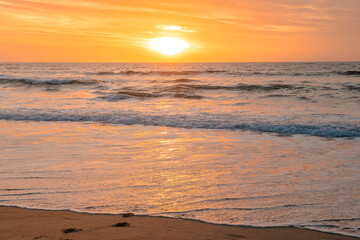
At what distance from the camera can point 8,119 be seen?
39.0 ft

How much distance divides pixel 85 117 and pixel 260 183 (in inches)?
332

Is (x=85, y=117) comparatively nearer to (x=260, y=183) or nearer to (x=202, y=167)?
(x=202, y=167)

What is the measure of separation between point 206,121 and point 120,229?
7637 mm

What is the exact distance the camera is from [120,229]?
3.58m

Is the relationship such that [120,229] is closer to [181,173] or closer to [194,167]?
[181,173]


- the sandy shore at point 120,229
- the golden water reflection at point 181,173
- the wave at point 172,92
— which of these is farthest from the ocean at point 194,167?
the wave at point 172,92

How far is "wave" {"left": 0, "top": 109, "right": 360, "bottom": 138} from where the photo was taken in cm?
950

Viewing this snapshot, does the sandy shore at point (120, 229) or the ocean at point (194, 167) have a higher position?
the ocean at point (194, 167)

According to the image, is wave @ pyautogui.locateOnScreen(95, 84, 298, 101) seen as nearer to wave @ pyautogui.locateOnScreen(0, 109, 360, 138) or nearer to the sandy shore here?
wave @ pyautogui.locateOnScreen(0, 109, 360, 138)

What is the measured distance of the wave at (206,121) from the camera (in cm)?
950

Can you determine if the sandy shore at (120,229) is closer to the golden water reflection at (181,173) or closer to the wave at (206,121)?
the golden water reflection at (181,173)

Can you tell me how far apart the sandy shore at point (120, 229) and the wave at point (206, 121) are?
618 centimetres

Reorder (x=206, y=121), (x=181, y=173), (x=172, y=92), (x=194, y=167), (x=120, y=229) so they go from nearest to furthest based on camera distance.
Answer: (x=120, y=229) → (x=181, y=173) → (x=194, y=167) → (x=206, y=121) → (x=172, y=92)

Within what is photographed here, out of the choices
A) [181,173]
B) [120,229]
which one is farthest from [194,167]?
[120,229]
